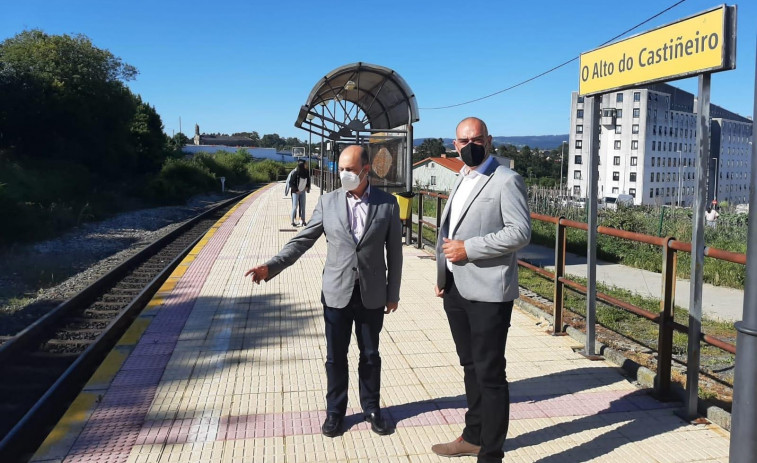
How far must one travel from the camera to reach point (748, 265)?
2.47m

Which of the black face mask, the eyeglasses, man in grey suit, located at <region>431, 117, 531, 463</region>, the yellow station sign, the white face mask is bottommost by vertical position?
man in grey suit, located at <region>431, 117, 531, 463</region>

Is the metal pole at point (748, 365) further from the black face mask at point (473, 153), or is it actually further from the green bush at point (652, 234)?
the green bush at point (652, 234)

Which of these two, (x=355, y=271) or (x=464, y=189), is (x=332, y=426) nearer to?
(x=355, y=271)

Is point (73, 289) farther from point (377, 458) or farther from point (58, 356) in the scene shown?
point (377, 458)

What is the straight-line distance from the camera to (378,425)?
400cm

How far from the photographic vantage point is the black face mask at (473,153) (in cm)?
335

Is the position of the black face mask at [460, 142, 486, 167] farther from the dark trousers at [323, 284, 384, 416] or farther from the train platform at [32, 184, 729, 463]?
the train platform at [32, 184, 729, 463]

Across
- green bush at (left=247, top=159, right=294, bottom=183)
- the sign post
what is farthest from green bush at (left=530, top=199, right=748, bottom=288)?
green bush at (left=247, top=159, right=294, bottom=183)

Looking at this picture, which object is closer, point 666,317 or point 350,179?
point 350,179

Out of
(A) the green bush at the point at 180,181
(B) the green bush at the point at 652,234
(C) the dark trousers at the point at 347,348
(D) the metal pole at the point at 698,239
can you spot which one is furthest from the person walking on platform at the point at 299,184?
(A) the green bush at the point at 180,181

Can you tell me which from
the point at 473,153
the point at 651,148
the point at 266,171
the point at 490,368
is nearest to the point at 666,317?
the point at 490,368

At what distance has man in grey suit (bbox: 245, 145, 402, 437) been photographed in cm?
391

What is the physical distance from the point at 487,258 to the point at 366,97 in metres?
13.5

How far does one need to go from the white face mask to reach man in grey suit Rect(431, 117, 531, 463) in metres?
0.71
